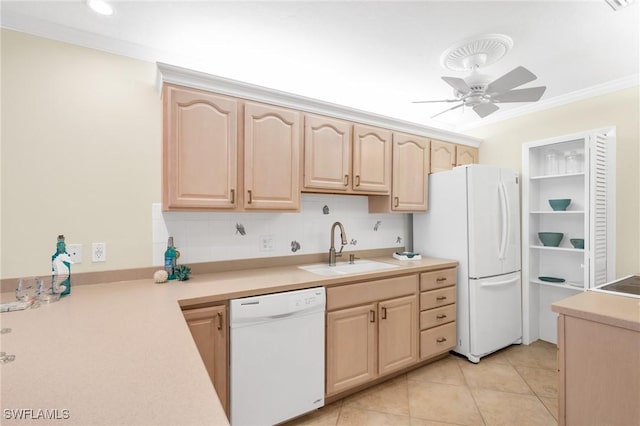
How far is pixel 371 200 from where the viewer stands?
2900mm

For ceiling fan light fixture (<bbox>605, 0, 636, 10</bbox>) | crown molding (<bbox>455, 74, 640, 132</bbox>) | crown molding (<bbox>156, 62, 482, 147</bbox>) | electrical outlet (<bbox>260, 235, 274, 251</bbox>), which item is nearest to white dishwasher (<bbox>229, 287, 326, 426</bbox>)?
electrical outlet (<bbox>260, 235, 274, 251</bbox>)

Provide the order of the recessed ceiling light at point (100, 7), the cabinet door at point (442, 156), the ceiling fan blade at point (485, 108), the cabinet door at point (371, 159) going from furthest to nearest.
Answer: the cabinet door at point (442, 156) < the cabinet door at point (371, 159) < the ceiling fan blade at point (485, 108) < the recessed ceiling light at point (100, 7)

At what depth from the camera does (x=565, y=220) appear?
2.85 meters

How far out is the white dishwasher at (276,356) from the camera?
1.64 metres

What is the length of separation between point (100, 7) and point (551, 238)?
3803mm

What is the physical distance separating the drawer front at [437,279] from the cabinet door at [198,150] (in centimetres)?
164

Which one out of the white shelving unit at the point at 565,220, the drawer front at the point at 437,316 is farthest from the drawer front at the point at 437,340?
the white shelving unit at the point at 565,220

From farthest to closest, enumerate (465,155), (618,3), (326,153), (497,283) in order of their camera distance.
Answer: (465,155)
(497,283)
(326,153)
(618,3)

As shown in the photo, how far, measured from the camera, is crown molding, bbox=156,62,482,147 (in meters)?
1.79

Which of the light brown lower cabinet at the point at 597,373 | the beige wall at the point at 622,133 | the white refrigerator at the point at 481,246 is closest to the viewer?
the light brown lower cabinet at the point at 597,373

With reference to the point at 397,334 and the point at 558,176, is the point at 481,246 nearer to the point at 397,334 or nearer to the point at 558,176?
the point at 558,176

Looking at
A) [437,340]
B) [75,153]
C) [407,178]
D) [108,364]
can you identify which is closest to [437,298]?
[437,340]

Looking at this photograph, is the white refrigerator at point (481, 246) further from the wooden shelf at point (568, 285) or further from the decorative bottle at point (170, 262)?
Result: the decorative bottle at point (170, 262)

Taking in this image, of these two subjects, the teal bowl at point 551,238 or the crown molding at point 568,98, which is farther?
the teal bowl at point 551,238
